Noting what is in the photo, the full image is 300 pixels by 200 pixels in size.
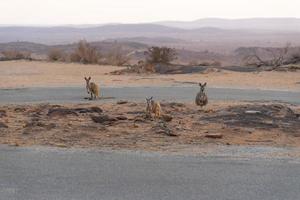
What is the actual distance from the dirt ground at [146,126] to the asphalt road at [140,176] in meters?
1.34

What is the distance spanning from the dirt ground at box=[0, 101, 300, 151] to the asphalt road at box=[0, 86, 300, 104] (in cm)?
272

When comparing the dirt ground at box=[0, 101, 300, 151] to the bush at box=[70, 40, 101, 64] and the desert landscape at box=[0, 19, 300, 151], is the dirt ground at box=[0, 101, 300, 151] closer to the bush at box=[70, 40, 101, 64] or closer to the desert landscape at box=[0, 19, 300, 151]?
the desert landscape at box=[0, 19, 300, 151]

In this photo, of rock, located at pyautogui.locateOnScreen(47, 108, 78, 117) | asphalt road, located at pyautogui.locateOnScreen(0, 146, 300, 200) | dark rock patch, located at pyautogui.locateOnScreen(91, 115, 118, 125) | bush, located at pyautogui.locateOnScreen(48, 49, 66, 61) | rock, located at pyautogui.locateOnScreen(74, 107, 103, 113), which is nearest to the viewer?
asphalt road, located at pyautogui.locateOnScreen(0, 146, 300, 200)

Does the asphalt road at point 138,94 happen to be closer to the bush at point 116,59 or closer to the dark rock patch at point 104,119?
the dark rock patch at point 104,119

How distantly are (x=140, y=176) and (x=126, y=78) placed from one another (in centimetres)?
2136

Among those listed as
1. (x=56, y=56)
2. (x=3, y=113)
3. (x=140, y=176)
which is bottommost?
(x=56, y=56)

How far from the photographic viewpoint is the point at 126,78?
103ft

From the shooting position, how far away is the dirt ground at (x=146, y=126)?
1330 cm

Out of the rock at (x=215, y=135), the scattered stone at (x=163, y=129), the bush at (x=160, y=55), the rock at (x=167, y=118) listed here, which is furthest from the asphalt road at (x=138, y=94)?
the bush at (x=160, y=55)

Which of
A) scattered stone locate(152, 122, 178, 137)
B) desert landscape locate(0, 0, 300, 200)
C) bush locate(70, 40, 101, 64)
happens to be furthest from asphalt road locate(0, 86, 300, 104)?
bush locate(70, 40, 101, 64)

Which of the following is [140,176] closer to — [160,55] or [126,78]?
[126,78]

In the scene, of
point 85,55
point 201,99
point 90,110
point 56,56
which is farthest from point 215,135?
point 56,56

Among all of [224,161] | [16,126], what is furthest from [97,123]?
[224,161]

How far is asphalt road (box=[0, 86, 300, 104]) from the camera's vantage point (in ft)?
70.9
